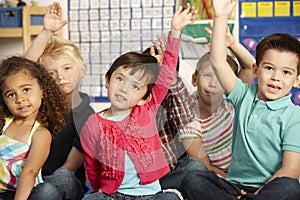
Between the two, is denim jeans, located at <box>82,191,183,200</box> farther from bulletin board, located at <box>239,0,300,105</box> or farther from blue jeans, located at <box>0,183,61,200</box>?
bulletin board, located at <box>239,0,300,105</box>

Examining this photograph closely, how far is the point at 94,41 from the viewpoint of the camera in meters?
3.25

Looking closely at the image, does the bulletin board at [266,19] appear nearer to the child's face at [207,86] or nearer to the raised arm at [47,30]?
the child's face at [207,86]

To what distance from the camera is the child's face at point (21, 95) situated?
160 cm

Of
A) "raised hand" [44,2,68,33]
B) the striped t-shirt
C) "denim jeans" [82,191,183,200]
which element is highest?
"raised hand" [44,2,68,33]

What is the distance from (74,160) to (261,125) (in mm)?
609

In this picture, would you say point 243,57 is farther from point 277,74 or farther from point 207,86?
point 277,74

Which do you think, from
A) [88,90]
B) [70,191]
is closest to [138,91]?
[88,90]

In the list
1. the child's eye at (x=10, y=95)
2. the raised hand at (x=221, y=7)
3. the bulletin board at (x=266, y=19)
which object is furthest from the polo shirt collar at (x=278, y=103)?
the bulletin board at (x=266, y=19)

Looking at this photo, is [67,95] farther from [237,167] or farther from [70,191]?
[237,167]

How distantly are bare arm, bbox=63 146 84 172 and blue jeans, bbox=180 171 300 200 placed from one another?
1.21 feet

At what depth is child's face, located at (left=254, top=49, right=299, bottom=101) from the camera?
1.53 m

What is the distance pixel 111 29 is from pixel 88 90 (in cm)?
149

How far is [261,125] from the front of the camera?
153 centimetres

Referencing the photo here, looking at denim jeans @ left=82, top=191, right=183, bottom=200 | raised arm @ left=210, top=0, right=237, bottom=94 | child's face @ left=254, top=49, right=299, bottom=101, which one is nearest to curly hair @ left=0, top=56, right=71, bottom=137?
denim jeans @ left=82, top=191, right=183, bottom=200
